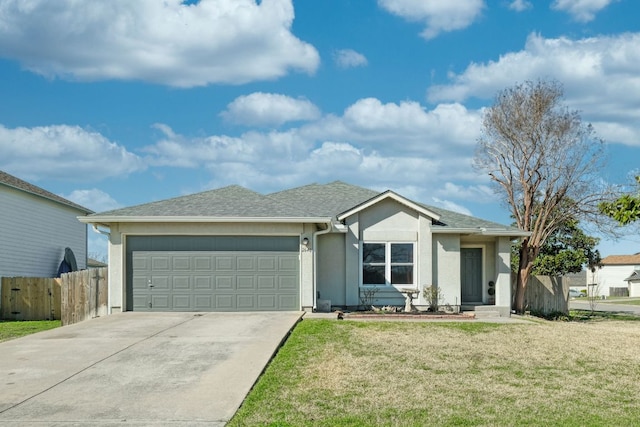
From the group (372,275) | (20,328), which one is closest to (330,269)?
(372,275)

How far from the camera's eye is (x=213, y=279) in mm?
20516

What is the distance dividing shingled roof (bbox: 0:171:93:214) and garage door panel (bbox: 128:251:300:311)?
9929mm

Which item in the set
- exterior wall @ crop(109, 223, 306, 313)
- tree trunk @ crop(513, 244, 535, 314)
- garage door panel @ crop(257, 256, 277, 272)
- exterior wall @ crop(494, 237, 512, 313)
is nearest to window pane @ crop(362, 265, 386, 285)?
exterior wall @ crop(109, 223, 306, 313)

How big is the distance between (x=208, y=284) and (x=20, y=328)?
600 cm

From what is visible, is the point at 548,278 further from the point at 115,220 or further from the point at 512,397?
the point at 512,397

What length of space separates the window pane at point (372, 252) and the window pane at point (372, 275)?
0.72ft

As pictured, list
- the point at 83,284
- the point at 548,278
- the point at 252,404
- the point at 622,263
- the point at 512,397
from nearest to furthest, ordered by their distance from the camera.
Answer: the point at 252,404
the point at 512,397
the point at 83,284
the point at 548,278
the point at 622,263

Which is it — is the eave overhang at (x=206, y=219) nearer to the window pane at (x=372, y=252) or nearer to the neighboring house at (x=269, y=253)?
the neighboring house at (x=269, y=253)

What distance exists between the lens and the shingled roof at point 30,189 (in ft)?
91.8

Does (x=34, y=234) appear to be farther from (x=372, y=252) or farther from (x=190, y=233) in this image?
(x=372, y=252)

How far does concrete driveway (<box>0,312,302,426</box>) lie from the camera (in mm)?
9234

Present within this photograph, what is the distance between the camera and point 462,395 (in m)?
10.5

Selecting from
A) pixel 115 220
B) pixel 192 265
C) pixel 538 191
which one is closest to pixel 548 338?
pixel 192 265

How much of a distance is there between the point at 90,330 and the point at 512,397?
33.5 ft
